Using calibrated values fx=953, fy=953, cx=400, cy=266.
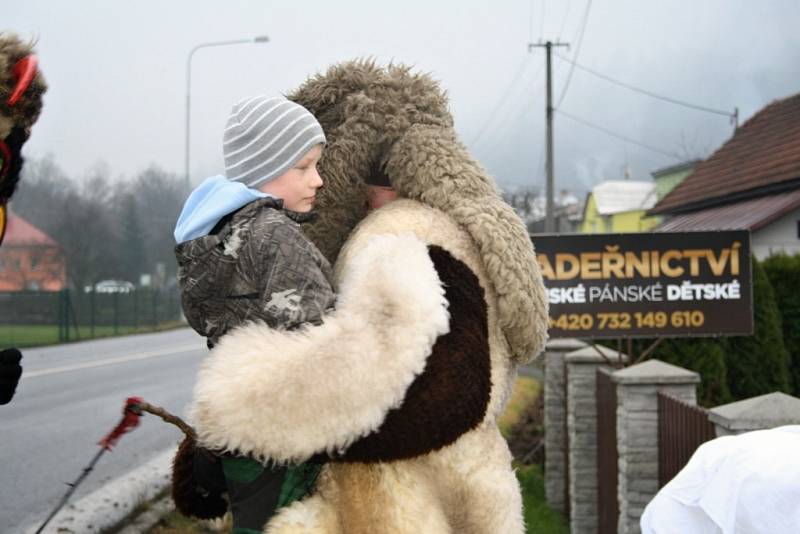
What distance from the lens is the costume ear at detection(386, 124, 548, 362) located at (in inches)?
86.5

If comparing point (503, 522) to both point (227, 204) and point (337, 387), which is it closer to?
point (337, 387)

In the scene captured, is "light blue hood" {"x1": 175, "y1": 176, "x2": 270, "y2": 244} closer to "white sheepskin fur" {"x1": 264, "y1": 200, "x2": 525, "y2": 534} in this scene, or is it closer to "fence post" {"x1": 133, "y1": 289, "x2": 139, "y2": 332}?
"white sheepskin fur" {"x1": 264, "y1": 200, "x2": 525, "y2": 534}

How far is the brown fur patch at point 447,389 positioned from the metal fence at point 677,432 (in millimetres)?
2934

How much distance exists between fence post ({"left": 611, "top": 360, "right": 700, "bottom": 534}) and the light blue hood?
4293 mm

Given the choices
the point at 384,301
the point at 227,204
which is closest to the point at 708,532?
the point at 384,301

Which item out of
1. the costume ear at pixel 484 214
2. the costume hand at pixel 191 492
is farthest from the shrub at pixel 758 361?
the costume hand at pixel 191 492

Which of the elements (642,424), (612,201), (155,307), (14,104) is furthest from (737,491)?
(612,201)

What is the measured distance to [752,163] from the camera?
71.5ft

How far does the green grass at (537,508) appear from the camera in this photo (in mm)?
8117

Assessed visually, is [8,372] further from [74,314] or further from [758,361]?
[74,314]

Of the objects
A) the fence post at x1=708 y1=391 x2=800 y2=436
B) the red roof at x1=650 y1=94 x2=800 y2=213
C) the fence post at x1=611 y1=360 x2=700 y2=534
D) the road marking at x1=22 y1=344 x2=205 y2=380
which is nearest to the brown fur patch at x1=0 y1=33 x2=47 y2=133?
the fence post at x1=708 y1=391 x2=800 y2=436

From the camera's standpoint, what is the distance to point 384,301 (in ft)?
6.54

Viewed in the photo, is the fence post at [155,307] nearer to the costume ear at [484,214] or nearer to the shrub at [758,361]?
the shrub at [758,361]

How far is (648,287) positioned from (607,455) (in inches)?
54.7
